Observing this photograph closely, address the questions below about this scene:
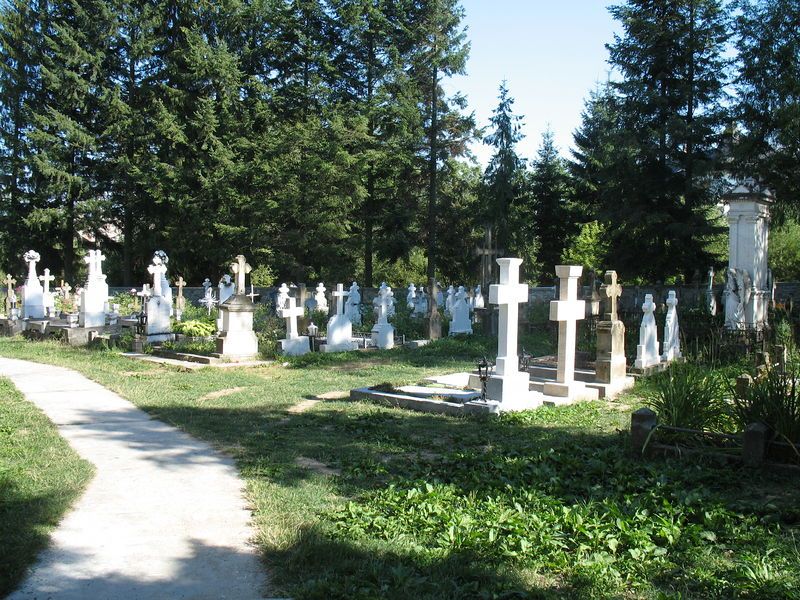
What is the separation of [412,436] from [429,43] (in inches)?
1228

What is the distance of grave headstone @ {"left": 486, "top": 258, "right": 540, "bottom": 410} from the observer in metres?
8.48

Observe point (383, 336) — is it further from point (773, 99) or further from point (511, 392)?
point (773, 99)

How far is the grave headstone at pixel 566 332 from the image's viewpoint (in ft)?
30.7

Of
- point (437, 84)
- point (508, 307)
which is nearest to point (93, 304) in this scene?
point (508, 307)

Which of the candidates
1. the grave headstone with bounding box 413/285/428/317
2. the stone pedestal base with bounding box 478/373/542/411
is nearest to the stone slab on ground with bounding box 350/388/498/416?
the stone pedestal base with bounding box 478/373/542/411

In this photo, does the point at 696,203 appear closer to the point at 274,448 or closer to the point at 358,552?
the point at 274,448

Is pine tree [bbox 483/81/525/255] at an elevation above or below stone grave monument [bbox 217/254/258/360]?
above

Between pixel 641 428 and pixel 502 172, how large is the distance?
2527 centimetres

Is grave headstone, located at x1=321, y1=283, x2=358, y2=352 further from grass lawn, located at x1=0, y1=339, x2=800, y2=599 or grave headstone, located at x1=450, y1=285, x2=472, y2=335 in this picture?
grass lawn, located at x1=0, y1=339, x2=800, y2=599

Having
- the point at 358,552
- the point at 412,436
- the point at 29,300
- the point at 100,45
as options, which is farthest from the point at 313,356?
the point at 100,45

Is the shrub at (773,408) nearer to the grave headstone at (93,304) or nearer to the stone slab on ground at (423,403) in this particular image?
the stone slab on ground at (423,403)

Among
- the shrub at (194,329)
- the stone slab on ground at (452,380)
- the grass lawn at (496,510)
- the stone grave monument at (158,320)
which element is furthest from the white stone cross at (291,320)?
the grass lawn at (496,510)

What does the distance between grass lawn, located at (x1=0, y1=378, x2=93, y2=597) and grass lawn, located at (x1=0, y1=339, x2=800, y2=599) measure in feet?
4.24

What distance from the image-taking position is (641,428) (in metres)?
5.98
